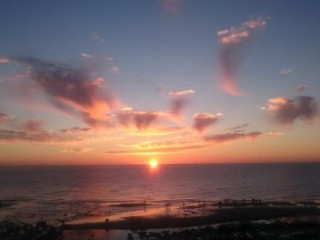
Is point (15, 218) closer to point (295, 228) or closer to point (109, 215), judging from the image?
point (109, 215)

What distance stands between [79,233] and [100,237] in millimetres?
4607

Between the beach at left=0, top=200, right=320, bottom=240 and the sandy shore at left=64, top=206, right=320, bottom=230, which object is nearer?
the beach at left=0, top=200, right=320, bottom=240

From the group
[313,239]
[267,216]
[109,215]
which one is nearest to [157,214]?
[109,215]

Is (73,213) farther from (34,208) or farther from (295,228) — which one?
(295,228)

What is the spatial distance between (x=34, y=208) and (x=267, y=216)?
55.5 metres

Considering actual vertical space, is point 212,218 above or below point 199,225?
above

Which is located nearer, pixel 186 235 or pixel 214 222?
pixel 186 235

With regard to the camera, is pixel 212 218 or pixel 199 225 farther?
pixel 212 218

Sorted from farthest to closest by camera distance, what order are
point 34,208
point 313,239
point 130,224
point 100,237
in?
point 34,208
point 130,224
point 100,237
point 313,239

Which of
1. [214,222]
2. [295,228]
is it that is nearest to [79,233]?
[214,222]

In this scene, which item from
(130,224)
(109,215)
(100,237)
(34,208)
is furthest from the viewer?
(34,208)

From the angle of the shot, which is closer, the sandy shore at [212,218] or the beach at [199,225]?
the beach at [199,225]

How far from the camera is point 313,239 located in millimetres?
46594

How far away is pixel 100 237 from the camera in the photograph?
50531 mm
